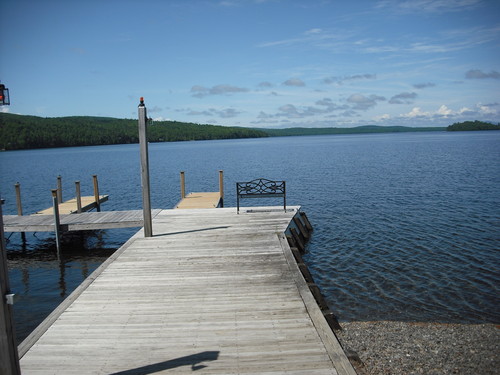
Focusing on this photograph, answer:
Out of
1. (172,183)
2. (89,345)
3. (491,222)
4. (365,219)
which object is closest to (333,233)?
(365,219)

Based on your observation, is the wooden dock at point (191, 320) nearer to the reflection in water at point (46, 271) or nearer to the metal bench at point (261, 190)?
the reflection in water at point (46, 271)

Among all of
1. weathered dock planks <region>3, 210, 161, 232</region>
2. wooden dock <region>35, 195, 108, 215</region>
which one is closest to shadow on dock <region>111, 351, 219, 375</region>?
weathered dock planks <region>3, 210, 161, 232</region>

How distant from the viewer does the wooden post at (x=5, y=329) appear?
3.38 m

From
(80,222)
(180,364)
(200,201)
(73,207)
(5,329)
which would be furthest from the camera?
(73,207)

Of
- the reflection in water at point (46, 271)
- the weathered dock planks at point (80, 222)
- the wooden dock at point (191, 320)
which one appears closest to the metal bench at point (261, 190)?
the weathered dock planks at point (80, 222)

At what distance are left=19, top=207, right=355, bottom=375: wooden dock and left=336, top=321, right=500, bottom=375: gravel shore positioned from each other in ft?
4.51

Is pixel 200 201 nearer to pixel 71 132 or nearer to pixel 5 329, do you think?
pixel 5 329

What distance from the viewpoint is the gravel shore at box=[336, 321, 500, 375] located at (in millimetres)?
6879

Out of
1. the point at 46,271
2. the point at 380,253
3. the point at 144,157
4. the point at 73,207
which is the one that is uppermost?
the point at 144,157

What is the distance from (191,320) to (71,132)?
495ft

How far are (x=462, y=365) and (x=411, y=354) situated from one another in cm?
82

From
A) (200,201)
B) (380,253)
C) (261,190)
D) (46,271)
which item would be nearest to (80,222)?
(46,271)

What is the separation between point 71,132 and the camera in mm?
142000

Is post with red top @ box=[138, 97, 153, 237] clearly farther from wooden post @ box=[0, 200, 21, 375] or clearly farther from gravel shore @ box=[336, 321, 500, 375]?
wooden post @ box=[0, 200, 21, 375]
